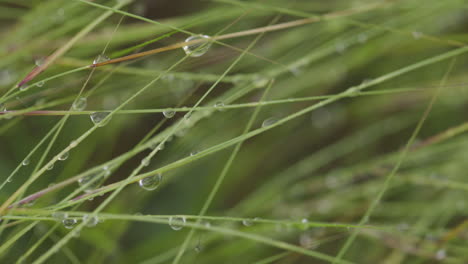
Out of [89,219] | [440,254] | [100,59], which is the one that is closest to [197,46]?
[100,59]

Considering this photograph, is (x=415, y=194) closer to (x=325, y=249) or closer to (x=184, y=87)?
(x=325, y=249)

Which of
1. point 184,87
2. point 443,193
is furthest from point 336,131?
point 184,87

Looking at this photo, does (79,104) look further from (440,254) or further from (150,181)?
(440,254)

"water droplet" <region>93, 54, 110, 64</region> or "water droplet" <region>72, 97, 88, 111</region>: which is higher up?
"water droplet" <region>93, 54, 110, 64</region>

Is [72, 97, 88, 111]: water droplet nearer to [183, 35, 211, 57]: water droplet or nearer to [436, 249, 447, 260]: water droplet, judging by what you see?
[183, 35, 211, 57]: water droplet

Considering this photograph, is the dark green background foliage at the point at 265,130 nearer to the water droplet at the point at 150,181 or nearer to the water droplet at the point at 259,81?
the water droplet at the point at 259,81

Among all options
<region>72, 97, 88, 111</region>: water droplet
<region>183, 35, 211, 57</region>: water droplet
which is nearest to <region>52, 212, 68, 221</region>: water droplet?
<region>72, 97, 88, 111</region>: water droplet
